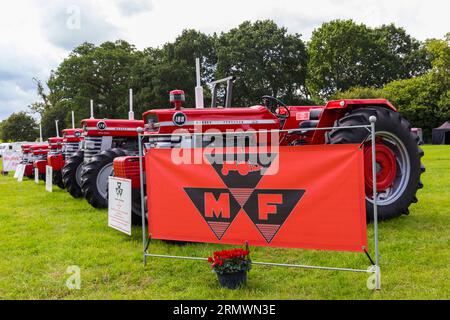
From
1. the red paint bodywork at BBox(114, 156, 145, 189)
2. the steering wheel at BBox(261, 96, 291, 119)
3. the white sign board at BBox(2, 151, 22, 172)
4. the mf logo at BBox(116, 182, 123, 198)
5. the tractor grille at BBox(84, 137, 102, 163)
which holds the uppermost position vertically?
the steering wheel at BBox(261, 96, 291, 119)

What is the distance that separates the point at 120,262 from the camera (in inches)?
182

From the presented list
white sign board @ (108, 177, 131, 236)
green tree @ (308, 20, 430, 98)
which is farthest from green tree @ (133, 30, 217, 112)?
white sign board @ (108, 177, 131, 236)

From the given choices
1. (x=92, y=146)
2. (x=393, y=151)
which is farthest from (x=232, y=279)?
(x=92, y=146)

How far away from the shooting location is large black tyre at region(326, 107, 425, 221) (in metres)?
5.81

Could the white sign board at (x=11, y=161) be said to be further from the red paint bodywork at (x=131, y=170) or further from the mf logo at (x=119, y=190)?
the mf logo at (x=119, y=190)

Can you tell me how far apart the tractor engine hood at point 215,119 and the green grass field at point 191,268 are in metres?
1.56

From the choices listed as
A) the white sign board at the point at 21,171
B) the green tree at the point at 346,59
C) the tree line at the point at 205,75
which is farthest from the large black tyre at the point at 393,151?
the green tree at the point at 346,59

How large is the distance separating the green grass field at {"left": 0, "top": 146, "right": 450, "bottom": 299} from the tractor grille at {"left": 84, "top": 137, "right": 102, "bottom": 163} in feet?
9.41

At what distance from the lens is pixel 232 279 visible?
3.74 metres

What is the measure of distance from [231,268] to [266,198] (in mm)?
665

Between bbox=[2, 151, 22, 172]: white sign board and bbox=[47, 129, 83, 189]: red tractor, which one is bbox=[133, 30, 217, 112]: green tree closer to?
bbox=[2, 151, 22, 172]: white sign board

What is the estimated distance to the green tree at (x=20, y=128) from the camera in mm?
50812

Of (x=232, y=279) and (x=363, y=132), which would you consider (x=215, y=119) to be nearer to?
(x=363, y=132)
